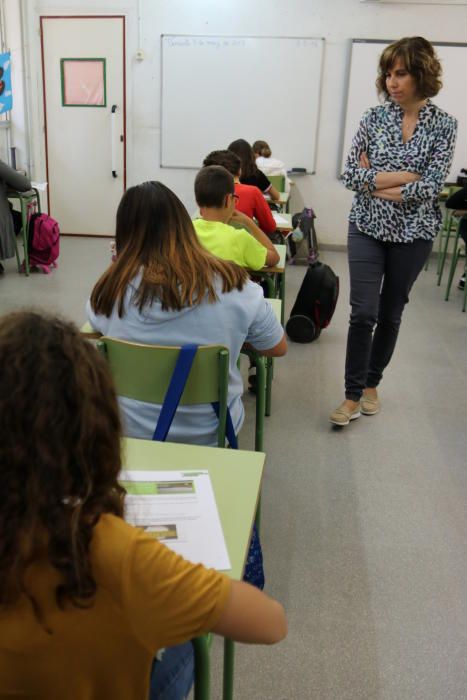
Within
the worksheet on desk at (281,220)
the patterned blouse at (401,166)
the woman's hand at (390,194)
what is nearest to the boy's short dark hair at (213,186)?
the patterned blouse at (401,166)

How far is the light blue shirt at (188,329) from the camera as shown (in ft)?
5.11

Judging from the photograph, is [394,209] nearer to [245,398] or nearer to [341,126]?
[245,398]

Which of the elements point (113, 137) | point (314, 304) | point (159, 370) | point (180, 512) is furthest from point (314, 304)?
point (113, 137)

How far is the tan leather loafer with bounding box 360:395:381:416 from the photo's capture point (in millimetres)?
2951

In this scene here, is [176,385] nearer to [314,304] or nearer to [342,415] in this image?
[342,415]

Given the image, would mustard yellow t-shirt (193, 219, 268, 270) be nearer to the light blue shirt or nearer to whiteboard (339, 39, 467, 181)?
the light blue shirt

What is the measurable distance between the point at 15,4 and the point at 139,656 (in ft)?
22.4

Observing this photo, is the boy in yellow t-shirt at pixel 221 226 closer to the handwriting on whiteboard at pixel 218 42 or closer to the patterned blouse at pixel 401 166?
the patterned blouse at pixel 401 166

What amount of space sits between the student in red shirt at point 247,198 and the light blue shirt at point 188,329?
1.80 m

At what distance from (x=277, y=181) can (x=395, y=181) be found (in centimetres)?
334

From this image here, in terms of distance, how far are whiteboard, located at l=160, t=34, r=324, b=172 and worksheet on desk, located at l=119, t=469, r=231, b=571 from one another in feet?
19.3

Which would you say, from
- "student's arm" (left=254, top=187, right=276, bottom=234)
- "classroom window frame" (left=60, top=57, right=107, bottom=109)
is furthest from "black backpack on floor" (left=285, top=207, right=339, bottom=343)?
"classroom window frame" (left=60, top=57, right=107, bottom=109)

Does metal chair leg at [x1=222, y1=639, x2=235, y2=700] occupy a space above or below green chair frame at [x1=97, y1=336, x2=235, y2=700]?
below

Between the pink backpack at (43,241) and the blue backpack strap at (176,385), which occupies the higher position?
the blue backpack strap at (176,385)
